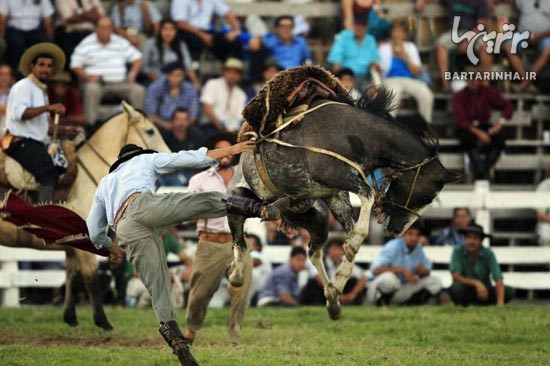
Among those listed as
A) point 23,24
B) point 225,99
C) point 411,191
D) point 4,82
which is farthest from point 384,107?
point 23,24

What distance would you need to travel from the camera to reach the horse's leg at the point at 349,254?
10.9 metres

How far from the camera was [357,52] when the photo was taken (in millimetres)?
18547

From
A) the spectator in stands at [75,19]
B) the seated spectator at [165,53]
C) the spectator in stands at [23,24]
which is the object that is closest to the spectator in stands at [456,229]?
the seated spectator at [165,53]

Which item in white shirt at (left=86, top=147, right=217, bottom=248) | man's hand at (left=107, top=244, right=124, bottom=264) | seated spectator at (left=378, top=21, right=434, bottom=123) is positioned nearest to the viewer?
white shirt at (left=86, top=147, right=217, bottom=248)

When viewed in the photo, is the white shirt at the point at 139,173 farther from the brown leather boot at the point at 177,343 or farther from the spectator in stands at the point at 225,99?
the spectator in stands at the point at 225,99

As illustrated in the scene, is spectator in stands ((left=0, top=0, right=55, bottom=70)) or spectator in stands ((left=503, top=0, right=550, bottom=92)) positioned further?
spectator in stands ((left=503, top=0, right=550, bottom=92))

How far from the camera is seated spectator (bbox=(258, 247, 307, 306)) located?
16.1 metres

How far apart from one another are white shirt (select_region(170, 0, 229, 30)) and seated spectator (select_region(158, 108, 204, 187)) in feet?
6.02

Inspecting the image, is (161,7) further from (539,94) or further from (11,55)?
(539,94)

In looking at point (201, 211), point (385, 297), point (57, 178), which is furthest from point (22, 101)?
point (385, 297)

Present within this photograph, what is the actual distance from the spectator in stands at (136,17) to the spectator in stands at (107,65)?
1.93ft

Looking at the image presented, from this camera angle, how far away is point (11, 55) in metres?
18.4

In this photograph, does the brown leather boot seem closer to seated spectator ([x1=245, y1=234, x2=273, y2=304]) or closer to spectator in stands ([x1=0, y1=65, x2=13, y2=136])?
seated spectator ([x1=245, y1=234, x2=273, y2=304])

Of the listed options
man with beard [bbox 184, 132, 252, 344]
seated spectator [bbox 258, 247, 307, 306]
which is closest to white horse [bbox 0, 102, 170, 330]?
man with beard [bbox 184, 132, 252, 344]
